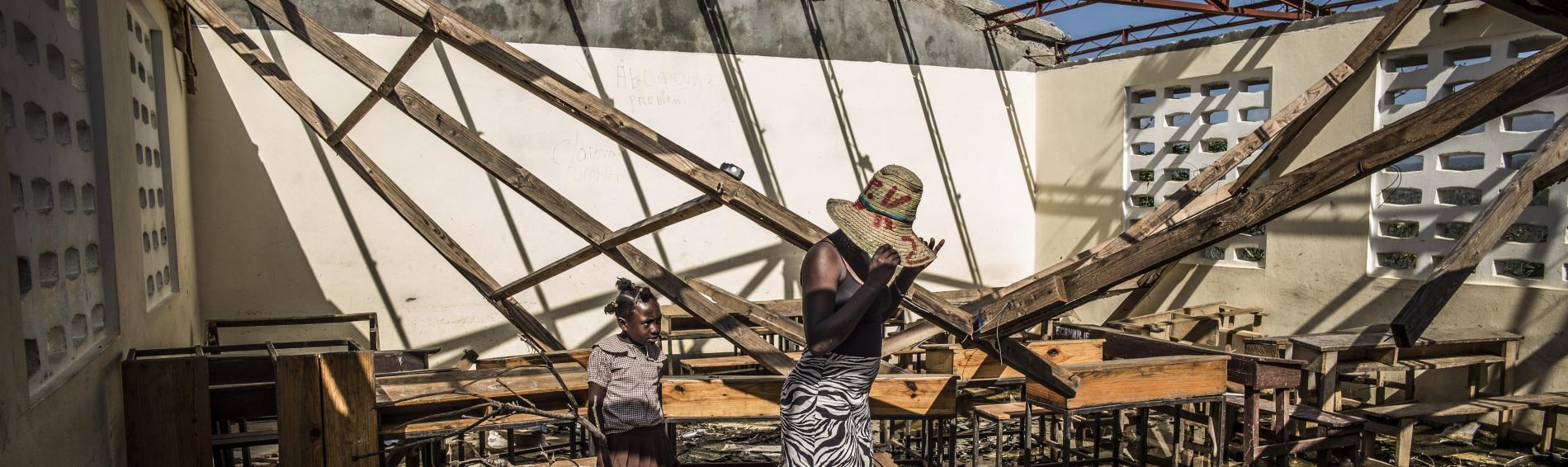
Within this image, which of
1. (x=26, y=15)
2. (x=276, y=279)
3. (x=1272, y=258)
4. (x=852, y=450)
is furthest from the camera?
(x=1272, y=258)

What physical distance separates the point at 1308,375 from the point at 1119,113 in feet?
13.9

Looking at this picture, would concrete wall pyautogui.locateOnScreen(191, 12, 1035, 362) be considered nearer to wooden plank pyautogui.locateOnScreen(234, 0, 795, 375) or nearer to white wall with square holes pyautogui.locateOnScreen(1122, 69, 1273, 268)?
white wall with square holes pyautogui.locateOnScreen(1122, 69, 1273, 268)

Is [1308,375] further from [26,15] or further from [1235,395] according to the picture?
[26,15]

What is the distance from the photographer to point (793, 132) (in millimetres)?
10680

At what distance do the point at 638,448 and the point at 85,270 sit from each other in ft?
7.76

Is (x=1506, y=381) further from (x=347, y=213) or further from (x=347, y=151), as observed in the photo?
(x=347, y=213)

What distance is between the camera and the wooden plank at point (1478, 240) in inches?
215

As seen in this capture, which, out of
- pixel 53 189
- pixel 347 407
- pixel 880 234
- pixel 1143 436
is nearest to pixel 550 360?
pixel 347 407

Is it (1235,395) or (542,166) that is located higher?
(542,166)

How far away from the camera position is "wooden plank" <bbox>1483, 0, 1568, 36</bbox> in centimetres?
344

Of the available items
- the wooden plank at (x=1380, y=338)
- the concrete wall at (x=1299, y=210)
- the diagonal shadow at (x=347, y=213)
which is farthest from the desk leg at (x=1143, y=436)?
the diagonal shadow at (x=347, y=213)

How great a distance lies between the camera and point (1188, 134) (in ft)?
32.9

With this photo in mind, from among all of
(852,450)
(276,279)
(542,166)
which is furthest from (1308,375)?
(276,279)

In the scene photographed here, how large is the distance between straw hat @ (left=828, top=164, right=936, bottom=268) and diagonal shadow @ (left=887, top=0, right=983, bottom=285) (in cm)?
802
